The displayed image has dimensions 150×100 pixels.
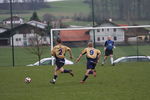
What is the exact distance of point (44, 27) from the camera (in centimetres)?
3803

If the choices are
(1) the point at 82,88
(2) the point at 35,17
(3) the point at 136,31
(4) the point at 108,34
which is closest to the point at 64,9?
(2) the point at 35,17

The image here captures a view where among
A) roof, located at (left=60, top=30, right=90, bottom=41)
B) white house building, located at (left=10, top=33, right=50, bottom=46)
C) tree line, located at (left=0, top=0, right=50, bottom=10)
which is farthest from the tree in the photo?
roof, located at (left=60, top=30, right=90, bottom=41)

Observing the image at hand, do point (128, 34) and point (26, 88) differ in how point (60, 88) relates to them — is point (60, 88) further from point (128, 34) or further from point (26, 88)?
point (128, 34)

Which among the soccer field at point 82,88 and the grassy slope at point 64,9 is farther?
the grassy slope at point 64,9

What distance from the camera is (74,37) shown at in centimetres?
3431

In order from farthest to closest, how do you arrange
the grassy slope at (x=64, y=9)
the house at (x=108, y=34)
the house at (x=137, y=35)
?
the grassy slope at (x=64, y=9) < the house at (x=137, y=35) < the house at (x=108, y=34)

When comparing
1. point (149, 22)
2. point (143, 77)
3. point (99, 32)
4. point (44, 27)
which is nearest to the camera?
point (143, 77)

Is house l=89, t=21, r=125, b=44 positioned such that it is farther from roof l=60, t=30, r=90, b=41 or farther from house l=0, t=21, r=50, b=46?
house l=0, t=21, r=50, b=46

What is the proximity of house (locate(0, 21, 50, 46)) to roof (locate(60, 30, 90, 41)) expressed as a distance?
1935mm

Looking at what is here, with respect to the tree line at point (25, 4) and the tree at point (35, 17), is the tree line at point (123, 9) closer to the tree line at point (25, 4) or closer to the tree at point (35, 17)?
the tree line at point (25, 4)

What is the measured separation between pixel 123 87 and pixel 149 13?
68.2 feet

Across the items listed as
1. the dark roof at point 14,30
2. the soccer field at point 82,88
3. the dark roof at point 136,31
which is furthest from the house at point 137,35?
the soccer field at point 82,88

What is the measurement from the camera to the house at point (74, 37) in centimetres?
3400

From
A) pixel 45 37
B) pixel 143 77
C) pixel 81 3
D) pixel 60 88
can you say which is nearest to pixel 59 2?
pixel 81 3
